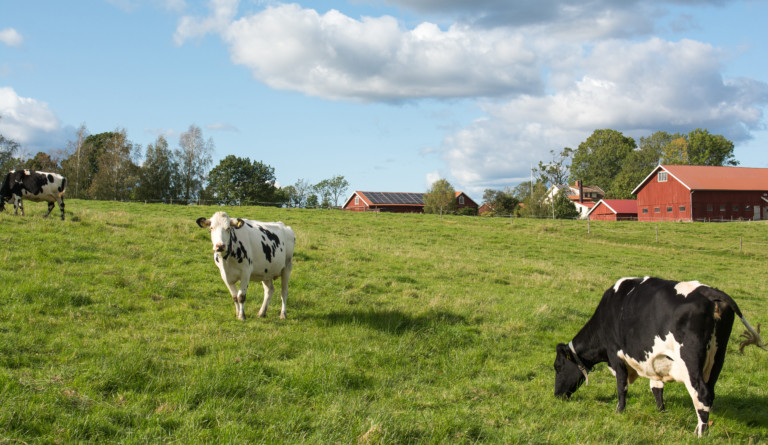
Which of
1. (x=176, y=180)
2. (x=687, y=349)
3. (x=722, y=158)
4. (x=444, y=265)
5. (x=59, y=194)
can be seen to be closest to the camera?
(x=687, y=349)

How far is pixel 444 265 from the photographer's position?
55.6 ft

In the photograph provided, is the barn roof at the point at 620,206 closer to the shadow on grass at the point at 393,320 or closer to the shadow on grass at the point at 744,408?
the shadow on grass at the point at 393,320

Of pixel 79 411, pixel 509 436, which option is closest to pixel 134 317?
pixel 79 411

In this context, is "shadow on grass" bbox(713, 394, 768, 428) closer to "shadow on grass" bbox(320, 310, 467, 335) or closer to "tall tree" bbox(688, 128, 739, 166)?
"shadow on grass" bbox(320, 310, 467, 335)

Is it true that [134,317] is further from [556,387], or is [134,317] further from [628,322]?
[628,322]

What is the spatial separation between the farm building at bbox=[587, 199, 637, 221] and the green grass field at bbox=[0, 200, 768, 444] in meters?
65.0

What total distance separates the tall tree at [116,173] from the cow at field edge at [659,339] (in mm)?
64213

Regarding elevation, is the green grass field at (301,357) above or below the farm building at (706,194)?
below

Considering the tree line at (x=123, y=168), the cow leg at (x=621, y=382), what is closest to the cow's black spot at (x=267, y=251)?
the cow leg at (x=621, y=382)

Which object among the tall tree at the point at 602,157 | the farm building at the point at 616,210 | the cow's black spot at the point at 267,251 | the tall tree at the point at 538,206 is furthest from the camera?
the tall tree at the point at 602,157

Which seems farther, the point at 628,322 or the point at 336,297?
the point at 336,297

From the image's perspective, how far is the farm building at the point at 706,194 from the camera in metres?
57.8

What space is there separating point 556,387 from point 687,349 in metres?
1.85

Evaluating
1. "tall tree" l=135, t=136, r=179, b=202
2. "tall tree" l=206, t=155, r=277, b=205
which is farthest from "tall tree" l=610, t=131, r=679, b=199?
"tall tree" l=135, t=136, r=179, b=202
